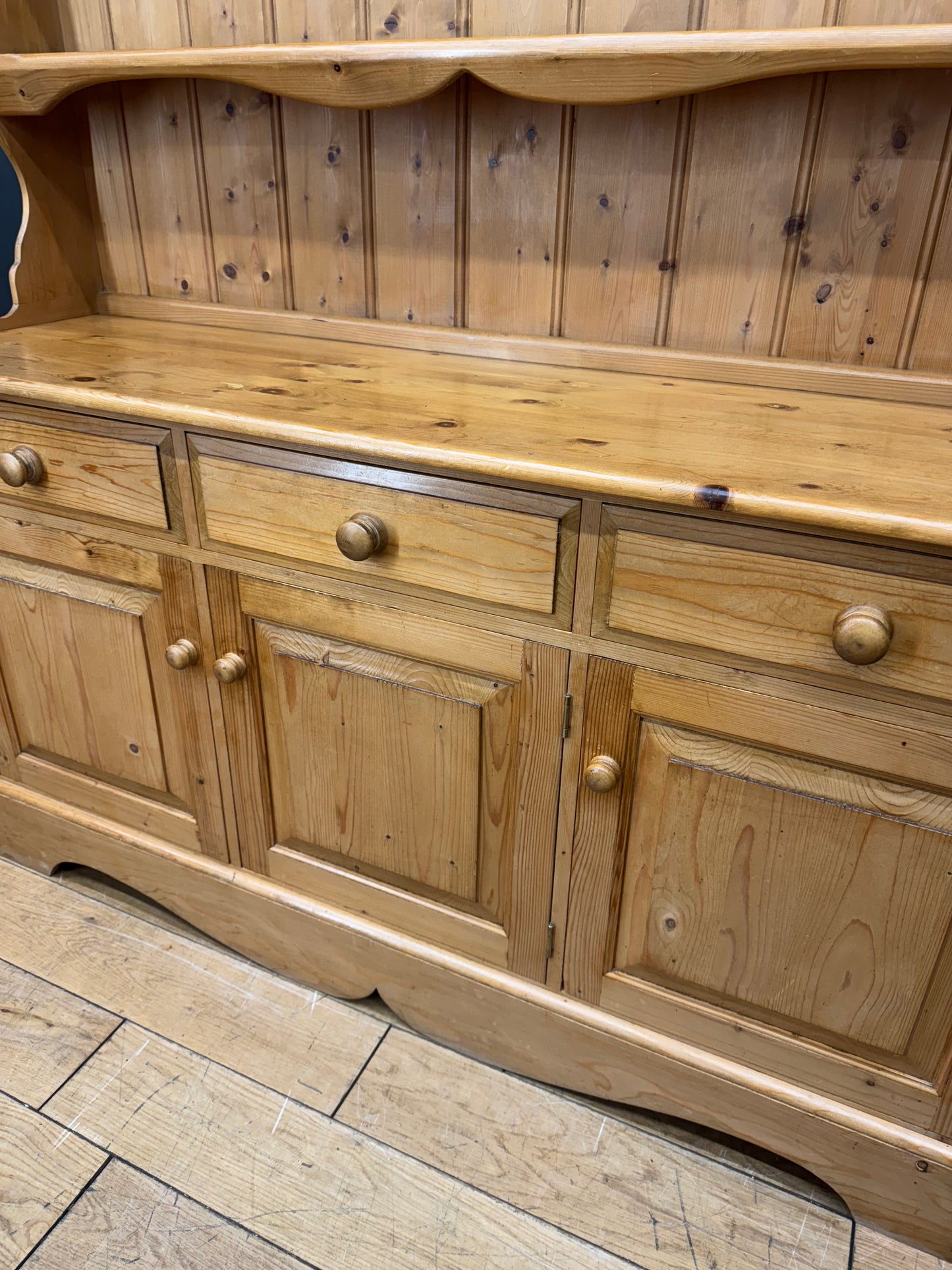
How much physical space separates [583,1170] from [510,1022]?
7.9 inches

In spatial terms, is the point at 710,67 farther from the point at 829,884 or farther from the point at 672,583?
the point at 829,884

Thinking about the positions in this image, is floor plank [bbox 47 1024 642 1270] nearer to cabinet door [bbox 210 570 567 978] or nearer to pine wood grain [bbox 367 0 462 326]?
cabinet door [bbox 210 570 567 978]

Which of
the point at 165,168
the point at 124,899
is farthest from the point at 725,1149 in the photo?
the point at 165,168

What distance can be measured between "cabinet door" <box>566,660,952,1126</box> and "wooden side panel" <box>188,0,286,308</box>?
95cm

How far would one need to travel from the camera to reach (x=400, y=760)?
117cm

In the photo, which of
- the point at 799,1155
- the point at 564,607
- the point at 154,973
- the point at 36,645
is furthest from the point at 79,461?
the point at 799,1155

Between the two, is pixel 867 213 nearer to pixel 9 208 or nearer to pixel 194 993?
pixel 194 993

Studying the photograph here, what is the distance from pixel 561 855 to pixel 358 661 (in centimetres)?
35

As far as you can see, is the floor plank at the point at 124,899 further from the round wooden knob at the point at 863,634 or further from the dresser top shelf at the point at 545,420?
the round wooden knob at the point at 863,634

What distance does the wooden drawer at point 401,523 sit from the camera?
952 millimetres

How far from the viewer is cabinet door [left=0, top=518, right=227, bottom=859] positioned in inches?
50.1

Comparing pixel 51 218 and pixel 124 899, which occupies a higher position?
pixel 51 218

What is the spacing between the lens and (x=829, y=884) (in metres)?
0.97

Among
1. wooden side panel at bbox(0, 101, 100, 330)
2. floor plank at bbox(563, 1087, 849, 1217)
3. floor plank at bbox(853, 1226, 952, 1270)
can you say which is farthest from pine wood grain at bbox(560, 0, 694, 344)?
floor plank at bbox(853, 1226, 952, 1270)
